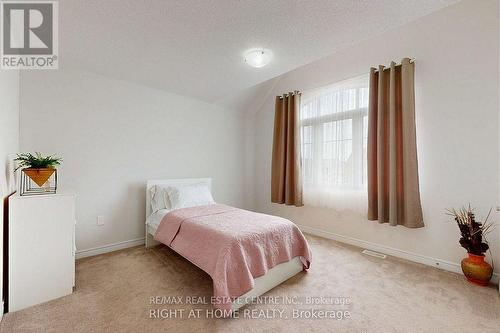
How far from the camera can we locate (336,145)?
127 inches

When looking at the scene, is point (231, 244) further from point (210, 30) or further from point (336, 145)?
point (336, 145)

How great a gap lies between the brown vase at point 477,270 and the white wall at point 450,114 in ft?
0.77

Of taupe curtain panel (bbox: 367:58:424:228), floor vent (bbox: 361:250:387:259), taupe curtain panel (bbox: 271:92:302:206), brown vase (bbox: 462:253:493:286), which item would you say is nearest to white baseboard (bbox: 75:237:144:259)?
taupe curtain panel (bbox: 271:92:302:206)

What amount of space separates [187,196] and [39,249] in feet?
4.91

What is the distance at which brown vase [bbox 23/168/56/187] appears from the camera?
183 cm

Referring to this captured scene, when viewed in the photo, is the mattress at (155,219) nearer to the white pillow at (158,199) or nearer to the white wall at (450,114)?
the white pillow at (158,199)

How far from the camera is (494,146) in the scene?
82.3 inches

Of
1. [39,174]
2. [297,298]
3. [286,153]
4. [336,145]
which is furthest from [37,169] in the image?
[336,145]

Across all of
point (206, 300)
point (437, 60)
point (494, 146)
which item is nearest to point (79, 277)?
point (206, 300)

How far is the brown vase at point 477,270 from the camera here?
1.97 m

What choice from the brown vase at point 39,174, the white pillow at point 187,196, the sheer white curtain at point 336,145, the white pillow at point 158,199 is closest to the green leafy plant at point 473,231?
the sheer white curtain at point 336,145

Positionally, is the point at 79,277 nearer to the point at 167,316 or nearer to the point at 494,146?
the point at 167,316

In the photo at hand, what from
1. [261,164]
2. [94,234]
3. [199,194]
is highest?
[261,164]

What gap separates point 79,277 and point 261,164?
3.23 metres
